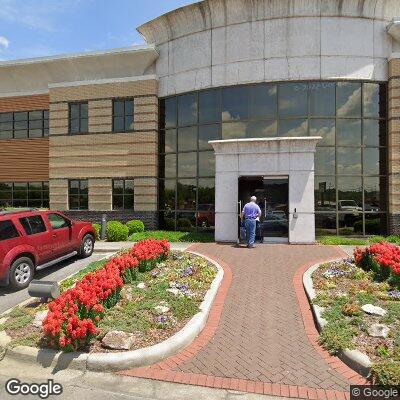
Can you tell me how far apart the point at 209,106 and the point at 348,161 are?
7.25 meters

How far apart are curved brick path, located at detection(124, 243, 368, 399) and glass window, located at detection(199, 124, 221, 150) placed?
9.62 meters

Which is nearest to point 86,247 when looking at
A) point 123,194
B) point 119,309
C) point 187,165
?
point 119,309

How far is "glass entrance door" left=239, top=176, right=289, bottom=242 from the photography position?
14.6 metres

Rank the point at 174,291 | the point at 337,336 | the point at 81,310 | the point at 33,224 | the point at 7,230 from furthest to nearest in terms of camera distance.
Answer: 1. the point at 33,224
2. the point at 7,230
3. the point at 174,291
4. the point at 81,310
5. the point at 337,336

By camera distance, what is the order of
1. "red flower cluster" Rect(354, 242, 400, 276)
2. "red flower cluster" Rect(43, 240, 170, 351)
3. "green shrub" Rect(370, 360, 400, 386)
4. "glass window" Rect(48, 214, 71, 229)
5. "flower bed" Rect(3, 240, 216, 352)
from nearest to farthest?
"green shrub" Rect(370, 360, 400, 386)
"red flower cluster" Rect(43, 240, 170, 351)
"flower bed" Rect(3, 240, 216, 352)
"red flower cluster" Rect(354, 242, 400, 276)
"glass window" Rect(48, 214, 71, 229)

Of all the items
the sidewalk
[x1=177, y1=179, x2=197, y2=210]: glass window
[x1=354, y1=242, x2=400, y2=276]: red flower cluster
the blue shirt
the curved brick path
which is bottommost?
the curved brick path

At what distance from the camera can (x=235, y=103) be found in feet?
55.7

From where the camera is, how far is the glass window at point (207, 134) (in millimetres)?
17328

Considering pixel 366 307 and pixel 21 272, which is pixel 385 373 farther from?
pixel 21 272

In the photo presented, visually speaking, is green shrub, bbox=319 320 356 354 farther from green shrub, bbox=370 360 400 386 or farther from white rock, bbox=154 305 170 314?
white rock, bbox=154 305 170 314

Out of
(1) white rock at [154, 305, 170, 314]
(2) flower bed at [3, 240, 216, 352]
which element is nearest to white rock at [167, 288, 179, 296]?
(2) flower bed at [3, 240, 216, 352]

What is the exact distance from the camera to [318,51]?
16.0m

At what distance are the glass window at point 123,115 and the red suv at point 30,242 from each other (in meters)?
8.60

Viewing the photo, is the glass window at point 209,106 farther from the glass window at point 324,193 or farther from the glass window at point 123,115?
the glass window at point 324,193
